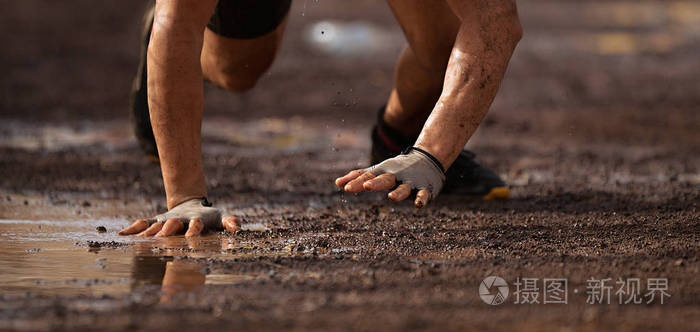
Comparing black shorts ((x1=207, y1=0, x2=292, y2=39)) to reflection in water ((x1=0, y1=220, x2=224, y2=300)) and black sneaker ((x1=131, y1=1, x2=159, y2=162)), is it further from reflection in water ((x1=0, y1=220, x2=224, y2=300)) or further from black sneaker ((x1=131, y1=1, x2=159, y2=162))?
reflection in water ((x1=0, y1=220, x2=224, y2=300))

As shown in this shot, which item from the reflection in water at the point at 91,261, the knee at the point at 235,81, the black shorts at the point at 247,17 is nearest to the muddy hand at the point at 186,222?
the reflection in water at the point at 91,261

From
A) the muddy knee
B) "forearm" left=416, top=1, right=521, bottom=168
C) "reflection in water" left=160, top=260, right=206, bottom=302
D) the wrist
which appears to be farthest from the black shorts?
"reflection in water" left=160, top=260, right=206, bottom=302

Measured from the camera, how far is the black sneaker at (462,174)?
14.4 feet

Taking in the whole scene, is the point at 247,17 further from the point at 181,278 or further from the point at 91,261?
the point at 181,278

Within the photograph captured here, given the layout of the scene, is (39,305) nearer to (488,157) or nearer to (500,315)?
(500,315)

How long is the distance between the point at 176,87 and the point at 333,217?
0.86 m

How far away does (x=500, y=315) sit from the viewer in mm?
2252

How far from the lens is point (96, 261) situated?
2.89 m

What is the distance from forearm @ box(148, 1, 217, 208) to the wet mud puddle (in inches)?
11.3

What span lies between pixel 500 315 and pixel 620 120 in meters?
5.99

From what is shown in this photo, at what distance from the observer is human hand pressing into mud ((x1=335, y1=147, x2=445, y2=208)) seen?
9.43ft

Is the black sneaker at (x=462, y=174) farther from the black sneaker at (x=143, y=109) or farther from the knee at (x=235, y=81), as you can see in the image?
the black sneaker at (x=143, y=109)

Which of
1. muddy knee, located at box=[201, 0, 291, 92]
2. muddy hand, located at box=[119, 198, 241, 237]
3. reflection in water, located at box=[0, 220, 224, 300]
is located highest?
muddy knee, located at box=[201, 0, 291, 92]

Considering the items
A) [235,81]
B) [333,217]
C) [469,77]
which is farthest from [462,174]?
[469,77]
